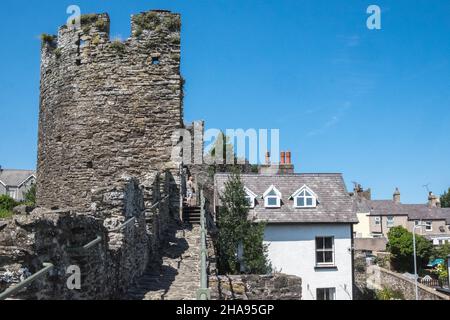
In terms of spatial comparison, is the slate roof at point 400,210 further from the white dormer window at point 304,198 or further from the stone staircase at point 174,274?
the stone staircase at point 174,274

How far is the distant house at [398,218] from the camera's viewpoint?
5316 centimetres

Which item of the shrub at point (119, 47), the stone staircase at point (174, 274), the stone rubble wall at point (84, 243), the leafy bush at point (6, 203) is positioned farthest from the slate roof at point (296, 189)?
the stone rubble wall at point (84, 243)

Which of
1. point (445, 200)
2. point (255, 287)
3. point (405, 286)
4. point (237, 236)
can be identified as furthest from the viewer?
point (445, 200)

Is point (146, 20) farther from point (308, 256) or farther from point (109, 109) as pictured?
point (308, 256)

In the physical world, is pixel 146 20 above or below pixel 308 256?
above

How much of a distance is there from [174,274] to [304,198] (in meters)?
16.1

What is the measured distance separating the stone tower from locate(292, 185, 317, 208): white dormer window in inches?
413

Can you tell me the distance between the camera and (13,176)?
62094 mm

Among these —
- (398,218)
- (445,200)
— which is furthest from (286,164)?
(445,200)

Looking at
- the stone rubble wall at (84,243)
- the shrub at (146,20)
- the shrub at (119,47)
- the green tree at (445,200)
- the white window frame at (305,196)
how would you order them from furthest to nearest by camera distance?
1. the green tree at (445,200)
2. the white window frame at (305,196)
3. the shrub at (146,20)
4. the shrub at (119,47)
5. the stone rubble wall at (84,243)

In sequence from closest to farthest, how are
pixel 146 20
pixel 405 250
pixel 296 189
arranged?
pixel 146 20 < pixel 296 189 < pixel 405 250

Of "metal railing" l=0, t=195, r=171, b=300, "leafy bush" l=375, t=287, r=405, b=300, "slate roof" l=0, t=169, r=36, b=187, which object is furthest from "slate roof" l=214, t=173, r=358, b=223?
"slate roof" l=0, t=169, r=36, b=187

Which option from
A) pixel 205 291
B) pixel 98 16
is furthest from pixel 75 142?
pixel 205 291

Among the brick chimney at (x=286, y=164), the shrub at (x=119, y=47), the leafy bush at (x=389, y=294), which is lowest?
the leafy bush at (x=389, y=294)
